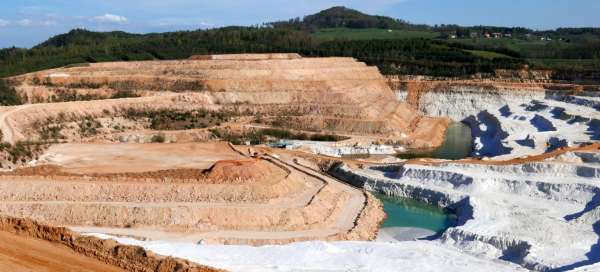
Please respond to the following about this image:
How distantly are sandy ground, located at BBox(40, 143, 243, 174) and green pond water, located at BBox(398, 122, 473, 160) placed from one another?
2346 centimetres

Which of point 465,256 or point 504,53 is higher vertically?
point 504,53

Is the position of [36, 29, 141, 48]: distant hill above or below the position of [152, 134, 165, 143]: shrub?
above

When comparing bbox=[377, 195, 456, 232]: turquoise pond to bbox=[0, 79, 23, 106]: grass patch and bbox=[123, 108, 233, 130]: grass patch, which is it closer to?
bbox=[123, 108, 233, 130]: grass patch

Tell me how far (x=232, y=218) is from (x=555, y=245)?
57.6 ft

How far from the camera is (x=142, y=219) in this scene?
3675 centimetres

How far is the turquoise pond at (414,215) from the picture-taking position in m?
42.7

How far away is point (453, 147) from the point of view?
7519 cm

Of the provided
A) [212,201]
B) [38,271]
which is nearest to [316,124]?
[212,201]

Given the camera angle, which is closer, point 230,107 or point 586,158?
point 586,158

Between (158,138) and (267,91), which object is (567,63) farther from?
(158,138)

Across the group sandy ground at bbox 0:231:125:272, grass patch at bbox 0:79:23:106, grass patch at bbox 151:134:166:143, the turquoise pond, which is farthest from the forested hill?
sandy ground at bbox 0:231:125:272

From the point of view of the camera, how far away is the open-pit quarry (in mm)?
31766

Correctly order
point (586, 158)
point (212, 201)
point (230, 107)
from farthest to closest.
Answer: point (230, 107), point (586, 158), point (212, 201)

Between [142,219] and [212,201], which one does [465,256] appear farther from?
[142,219]
